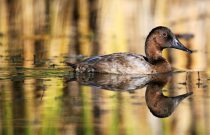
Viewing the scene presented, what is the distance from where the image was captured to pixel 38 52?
1295 centimetres

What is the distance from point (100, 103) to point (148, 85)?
163 centimetres

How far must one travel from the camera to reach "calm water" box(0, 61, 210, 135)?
7184 millimetres

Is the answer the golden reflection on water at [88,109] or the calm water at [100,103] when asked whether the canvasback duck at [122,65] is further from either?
the golden reflection on water at [88,109]

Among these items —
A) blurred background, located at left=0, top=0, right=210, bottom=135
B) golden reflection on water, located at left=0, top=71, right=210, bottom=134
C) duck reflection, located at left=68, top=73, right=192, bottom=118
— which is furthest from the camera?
duck reflection, located at left=68, top=73, right=192, bottom=118

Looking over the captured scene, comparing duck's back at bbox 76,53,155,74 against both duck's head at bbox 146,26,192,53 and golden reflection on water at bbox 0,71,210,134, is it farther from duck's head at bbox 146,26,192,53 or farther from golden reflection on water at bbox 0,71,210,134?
golden reflection on water at bbox 0,71,210,134

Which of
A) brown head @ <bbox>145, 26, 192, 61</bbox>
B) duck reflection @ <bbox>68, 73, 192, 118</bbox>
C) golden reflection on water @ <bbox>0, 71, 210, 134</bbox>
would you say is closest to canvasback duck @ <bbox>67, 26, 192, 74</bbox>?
duck reflection @ <bbox>68, 73, 192, 118</bbox>

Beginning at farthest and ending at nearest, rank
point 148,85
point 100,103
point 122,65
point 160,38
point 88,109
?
point 160,38 → point 122,65 → point 148,85 → point 100,103 → point 88,109

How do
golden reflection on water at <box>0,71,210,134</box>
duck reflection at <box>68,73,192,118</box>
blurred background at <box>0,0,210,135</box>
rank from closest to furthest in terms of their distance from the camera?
golden reflection on water at <box>0,71,210,134</box> → blurred background at <box>0,0,210,135</box> → duck reflection at <box>68,73,192,118</box>

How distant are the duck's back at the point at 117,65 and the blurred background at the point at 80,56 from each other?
1.25ft

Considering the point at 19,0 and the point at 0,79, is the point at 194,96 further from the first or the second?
the point at 19,0

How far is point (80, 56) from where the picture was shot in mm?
12484

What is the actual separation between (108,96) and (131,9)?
7.89 meters

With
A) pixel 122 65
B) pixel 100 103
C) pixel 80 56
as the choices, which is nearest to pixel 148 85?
pixel 122 65

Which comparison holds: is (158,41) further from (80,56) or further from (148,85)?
(148,85)
